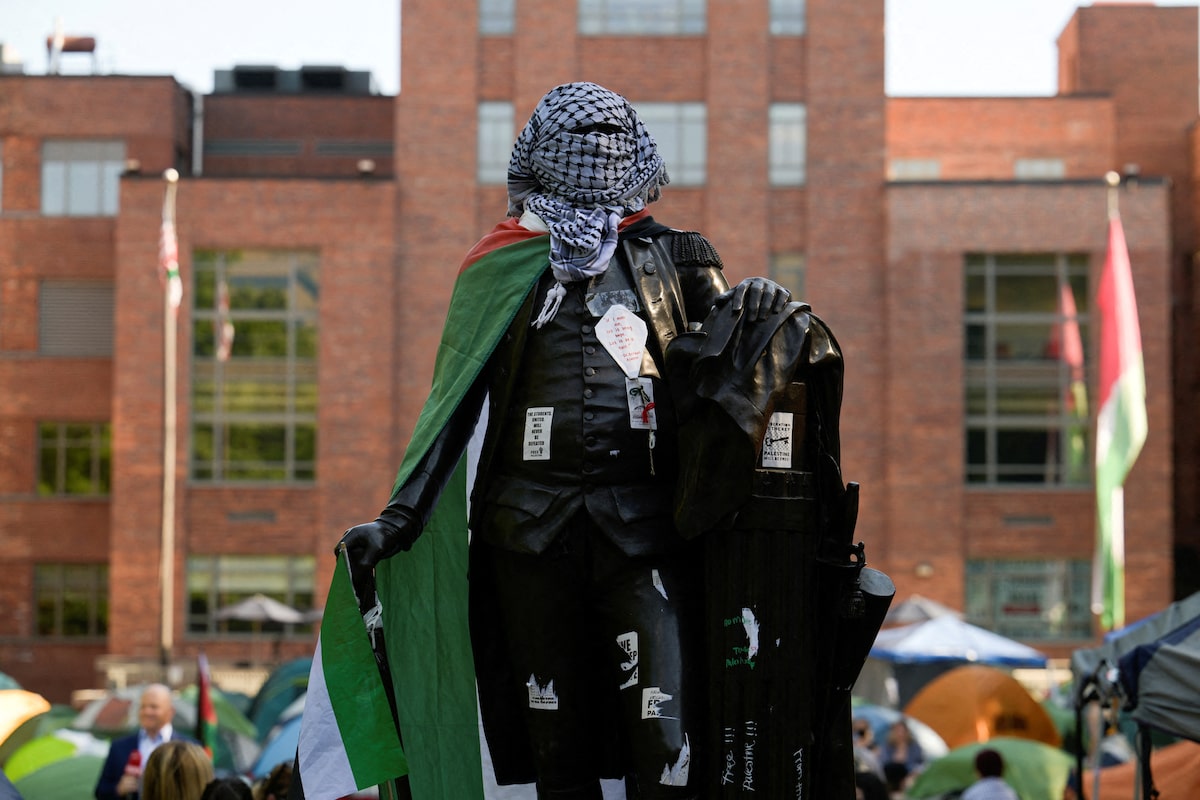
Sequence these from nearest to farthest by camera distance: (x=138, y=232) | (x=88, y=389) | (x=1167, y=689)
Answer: (x=1167, y=689)
(x=138, y=232)
(x=88, y=389)

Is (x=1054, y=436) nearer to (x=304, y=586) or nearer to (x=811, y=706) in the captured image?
(x=304, y=586)

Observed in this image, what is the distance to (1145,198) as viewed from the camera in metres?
47.7

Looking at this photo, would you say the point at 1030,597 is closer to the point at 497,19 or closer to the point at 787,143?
the point at 787,143

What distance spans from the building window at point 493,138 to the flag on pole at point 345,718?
44.5 meters

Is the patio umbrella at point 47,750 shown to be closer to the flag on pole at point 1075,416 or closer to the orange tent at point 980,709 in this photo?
the orange tent at point 980,709

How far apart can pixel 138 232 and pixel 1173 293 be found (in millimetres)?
31839

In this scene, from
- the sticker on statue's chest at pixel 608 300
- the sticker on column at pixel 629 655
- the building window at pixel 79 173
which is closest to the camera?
the sticker on column at pixel 629 655

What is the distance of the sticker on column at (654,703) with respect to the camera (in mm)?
4285

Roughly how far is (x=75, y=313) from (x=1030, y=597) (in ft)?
91.6

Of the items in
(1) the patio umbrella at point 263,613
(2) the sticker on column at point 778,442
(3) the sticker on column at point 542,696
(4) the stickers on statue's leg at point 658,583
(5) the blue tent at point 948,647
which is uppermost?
(2) the sticker on column at point 778,442

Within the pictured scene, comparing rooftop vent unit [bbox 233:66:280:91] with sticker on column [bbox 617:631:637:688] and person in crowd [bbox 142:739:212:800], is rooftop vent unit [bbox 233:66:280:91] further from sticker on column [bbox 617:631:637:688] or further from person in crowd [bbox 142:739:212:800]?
sticker on column [bbox 617:631:637:688]

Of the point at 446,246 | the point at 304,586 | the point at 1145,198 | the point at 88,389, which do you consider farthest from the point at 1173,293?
the point at 88,389

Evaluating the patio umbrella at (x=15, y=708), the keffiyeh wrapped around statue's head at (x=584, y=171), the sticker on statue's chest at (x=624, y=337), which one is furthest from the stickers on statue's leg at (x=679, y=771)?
the patio umbrella at (x=15, y=708)

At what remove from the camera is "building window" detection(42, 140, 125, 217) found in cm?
5016
